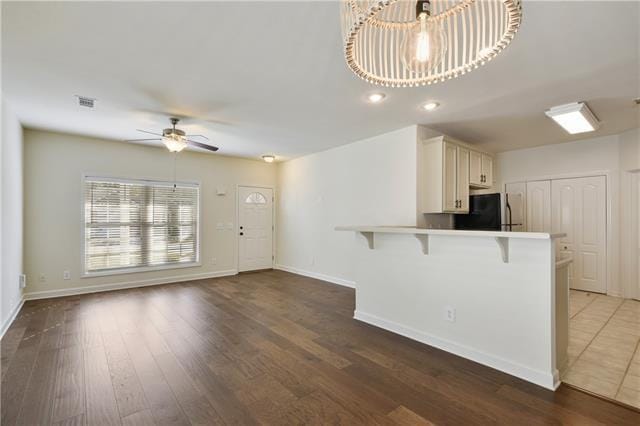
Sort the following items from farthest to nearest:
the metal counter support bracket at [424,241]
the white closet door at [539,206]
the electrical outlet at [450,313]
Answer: the white closet door at [539,206]
the metal counter support bracket at [424,241]
the electrical outlet at [450,313]

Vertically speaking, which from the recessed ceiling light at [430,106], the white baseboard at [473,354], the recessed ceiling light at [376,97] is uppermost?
the recessed ceiling light at [376,97]

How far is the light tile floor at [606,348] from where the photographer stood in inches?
92.5

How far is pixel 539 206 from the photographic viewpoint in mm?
5676

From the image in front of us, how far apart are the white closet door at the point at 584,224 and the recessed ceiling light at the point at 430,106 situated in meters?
3.49

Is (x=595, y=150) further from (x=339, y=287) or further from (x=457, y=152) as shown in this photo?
(x=339, y=287)

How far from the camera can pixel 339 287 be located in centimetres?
555

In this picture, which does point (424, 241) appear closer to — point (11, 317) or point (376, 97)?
point (376, 97)

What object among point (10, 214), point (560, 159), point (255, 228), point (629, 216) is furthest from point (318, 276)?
point (629, 216)

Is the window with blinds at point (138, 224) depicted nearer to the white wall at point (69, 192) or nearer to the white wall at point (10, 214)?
the white wall at point (69, 192)

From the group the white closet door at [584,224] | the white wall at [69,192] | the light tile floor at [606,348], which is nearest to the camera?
the light tile floor at [606,348]

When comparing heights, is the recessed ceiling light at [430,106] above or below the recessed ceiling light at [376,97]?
below

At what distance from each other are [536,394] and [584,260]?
426cm

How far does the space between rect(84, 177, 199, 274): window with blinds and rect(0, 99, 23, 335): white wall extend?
953 millimetres

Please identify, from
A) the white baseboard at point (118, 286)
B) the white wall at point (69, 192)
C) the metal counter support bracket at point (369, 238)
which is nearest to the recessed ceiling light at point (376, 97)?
the metal counter support bracket at point (369, 238)
